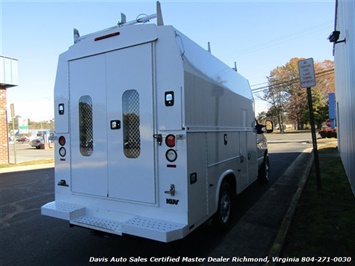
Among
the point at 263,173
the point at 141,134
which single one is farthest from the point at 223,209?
the point at 263,173

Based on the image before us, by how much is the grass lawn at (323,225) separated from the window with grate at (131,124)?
243 cm

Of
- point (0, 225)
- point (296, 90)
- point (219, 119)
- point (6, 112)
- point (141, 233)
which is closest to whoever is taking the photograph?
point (141, 233)

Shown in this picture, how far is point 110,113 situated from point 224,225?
2580mm

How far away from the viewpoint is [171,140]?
3.56m

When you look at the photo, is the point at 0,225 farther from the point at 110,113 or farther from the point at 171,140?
the point at 171,140

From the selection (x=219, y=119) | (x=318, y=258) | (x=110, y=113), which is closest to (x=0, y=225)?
(x=110, y=113)

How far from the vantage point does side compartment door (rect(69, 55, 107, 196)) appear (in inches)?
165

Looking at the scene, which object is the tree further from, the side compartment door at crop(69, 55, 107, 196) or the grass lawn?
the side compartment door at crop(69, 55, 107, 196)

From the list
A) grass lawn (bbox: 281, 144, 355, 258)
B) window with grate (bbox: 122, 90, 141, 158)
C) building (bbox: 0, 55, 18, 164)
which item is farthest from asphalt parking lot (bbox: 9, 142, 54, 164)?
grass lawn (bbox: 281, 144, 355, 258)

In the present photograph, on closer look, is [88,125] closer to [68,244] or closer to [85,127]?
[85,127]

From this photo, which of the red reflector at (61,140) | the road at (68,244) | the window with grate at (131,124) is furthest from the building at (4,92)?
the window with grate at (131,124)

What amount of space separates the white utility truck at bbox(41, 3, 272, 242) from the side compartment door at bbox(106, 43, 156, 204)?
13 millimetres

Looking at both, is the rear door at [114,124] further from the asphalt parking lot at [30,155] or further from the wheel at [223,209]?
the asphalt parking lot at [30,155]

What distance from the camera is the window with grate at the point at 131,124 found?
3881mm
